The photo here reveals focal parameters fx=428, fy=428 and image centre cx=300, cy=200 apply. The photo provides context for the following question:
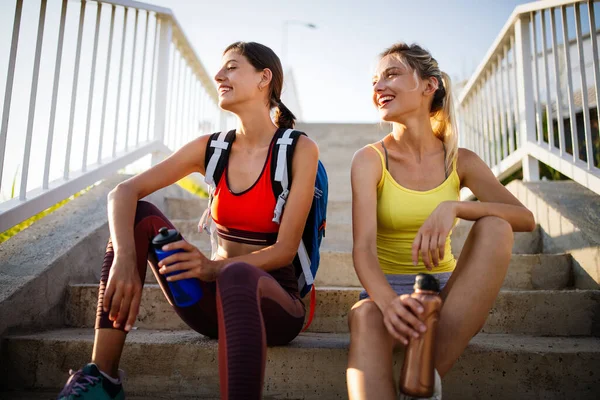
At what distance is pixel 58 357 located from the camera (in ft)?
5.04

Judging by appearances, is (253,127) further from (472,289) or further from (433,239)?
(472,289)

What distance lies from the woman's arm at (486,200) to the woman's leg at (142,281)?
2.83ft

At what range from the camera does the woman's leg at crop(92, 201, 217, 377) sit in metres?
1.24

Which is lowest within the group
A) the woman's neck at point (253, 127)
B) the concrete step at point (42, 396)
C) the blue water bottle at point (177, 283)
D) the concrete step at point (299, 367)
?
the concrete step at point (42, 396)

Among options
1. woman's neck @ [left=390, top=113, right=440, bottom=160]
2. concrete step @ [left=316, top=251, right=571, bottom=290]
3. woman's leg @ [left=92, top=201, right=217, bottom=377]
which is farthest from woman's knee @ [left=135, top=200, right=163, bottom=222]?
concrete step @ [left=316, top=251, right=571, bottom=290]

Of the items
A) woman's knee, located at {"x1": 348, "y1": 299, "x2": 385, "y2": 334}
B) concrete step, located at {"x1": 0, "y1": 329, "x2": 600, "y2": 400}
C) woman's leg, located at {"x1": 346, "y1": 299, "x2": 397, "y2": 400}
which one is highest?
woman's knee, located at {"x1": 348, "y1": 299, "x2": 385, "y2": 334}

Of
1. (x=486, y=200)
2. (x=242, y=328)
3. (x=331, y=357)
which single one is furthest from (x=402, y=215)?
(x=242, y=328)

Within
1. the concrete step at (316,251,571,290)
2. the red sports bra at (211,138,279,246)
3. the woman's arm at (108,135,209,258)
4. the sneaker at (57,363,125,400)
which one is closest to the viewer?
the sneaker at (57,363,125,400)

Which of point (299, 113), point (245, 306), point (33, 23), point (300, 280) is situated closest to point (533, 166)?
point (300, 280)

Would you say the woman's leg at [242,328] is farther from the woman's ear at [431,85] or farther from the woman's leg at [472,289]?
the woman's ear at [431,85]

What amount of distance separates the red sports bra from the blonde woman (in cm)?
31

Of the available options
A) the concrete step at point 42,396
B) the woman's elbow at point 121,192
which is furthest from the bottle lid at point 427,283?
the woman's elbow at point 121,192

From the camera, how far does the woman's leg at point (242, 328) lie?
99cm

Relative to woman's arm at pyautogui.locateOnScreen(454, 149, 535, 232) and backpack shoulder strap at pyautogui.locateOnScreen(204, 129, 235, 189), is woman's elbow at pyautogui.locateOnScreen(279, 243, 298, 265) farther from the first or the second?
woman's arm at pyautogui.locateOnScreen(454, 149, 535, 232)
